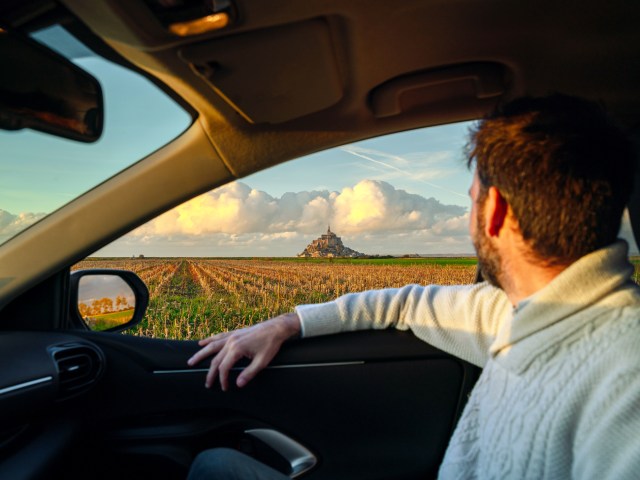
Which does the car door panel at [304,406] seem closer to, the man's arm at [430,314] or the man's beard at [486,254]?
the man's arm at [430,314]

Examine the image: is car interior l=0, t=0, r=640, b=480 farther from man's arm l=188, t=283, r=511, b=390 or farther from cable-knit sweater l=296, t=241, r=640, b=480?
cable-knit sweater l=296, t=241, r=640, b=480

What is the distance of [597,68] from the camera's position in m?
1.99

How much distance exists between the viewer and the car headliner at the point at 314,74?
1.62m

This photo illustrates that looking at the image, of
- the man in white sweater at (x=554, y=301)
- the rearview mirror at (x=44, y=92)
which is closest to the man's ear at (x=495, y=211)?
the man in white sweater at (x=554, y=301)

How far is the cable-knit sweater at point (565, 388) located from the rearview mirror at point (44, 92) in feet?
5.56

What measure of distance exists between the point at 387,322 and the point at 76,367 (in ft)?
4.27

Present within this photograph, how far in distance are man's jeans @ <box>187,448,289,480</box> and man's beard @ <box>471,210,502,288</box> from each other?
100 cm

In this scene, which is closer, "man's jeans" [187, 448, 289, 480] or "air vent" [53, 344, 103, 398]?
"man's jeans" [187, 448, 289, 480]

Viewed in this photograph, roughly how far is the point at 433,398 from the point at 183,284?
5.07 m

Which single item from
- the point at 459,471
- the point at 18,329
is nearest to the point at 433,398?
the point at 459,471

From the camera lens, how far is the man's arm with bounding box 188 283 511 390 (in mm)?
2033

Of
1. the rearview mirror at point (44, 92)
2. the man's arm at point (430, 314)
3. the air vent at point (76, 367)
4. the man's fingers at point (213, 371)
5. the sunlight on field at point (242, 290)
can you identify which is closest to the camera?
the rearview mirror at point (44, 92)

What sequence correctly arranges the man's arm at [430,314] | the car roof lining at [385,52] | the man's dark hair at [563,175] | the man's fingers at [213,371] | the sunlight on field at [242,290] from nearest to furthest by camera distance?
1. the man's dark hair at [563,175]
2. the car roof lining at [385,52]
3. the man's arm at [430,314]
4. the man's fingers at [213,371]
5. the sunlight on field at [242,290]

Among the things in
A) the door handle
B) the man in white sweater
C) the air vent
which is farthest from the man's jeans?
the air vent
